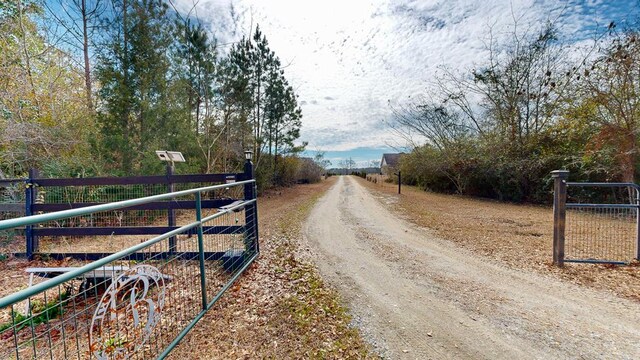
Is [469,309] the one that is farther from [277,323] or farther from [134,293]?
[134,293]

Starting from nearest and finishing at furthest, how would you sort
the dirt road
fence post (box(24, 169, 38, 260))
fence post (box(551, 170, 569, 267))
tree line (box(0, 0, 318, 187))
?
the dirt road, fence post (box(551, 170, 569, 267)), fence post (box(24, 169, 38, 260)), tree line (box(0, 0, 318, 187))

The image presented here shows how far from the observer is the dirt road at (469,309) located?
221cm

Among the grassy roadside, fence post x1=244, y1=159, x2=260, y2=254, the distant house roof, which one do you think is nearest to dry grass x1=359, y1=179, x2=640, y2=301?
the grassy roadside

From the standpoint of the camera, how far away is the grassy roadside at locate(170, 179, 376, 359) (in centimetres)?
224

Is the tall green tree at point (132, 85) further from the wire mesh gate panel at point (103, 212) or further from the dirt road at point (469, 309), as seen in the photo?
the dirt road at point (469, 309)

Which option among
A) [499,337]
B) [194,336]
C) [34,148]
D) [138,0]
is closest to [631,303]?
[499,337]

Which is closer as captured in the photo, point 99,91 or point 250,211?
point 250,211

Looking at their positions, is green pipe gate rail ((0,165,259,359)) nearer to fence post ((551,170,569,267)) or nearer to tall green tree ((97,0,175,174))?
fence post ((551,170,569,267))

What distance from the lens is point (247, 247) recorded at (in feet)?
13.7

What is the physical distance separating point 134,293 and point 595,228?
27.7 feet

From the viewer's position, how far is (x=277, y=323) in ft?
8.71

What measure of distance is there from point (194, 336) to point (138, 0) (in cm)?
1105

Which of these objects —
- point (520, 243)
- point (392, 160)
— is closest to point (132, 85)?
point (520, 243)

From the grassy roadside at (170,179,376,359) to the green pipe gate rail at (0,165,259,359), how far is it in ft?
0.60
